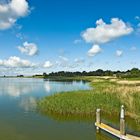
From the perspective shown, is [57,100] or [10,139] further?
[57,100]

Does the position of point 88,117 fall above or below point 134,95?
below

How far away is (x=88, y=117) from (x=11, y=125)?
21.0 ft

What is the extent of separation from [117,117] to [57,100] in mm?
7288

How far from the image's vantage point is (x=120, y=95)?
2519cm

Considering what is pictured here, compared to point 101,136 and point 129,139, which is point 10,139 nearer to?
point 101,136

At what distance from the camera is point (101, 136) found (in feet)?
52.6

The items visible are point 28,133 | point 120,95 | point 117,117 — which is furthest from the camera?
point 120,95

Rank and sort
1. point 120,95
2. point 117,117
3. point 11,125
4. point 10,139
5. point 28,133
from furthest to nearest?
point 120,95, point 117,117, point 11,125, point 28,133, point 10,139

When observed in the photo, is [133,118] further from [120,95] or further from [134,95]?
[120,95]

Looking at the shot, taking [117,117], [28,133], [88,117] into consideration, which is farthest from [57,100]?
[28,133]

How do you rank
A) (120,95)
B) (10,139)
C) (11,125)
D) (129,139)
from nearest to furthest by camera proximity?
1. (129,139)
2. (10,139)
3. (11,125)
4. (120,95)

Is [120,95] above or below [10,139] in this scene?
above

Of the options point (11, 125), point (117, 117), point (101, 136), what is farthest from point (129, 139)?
point (11, 125)

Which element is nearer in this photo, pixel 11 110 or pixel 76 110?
pixel 76 110
